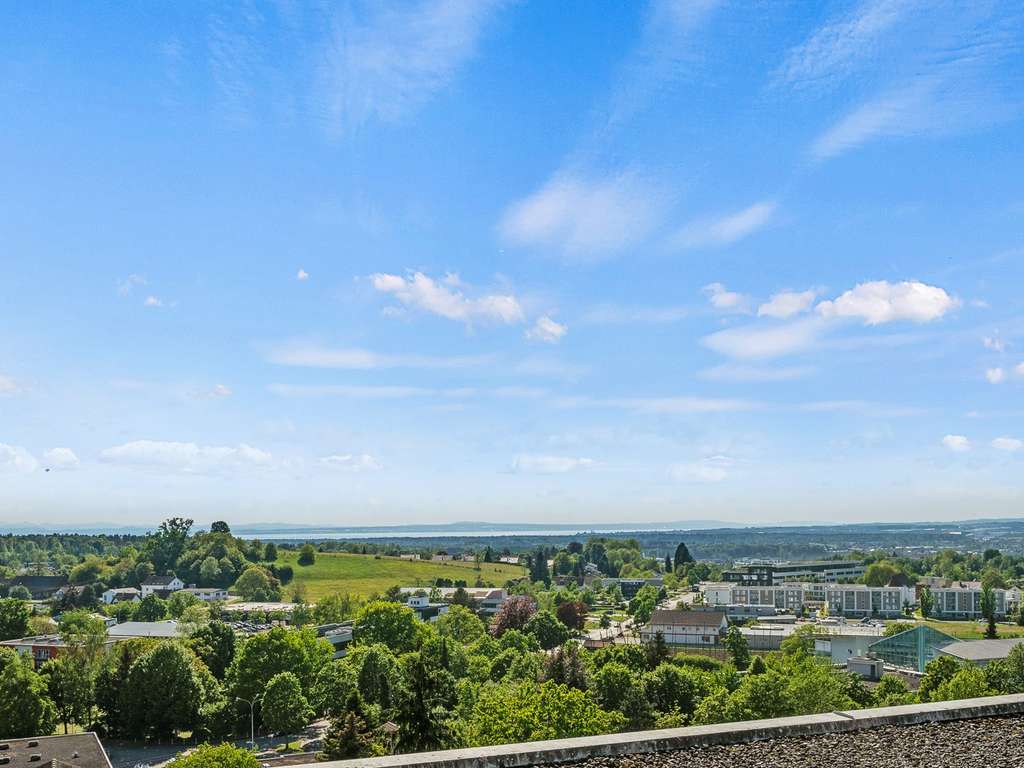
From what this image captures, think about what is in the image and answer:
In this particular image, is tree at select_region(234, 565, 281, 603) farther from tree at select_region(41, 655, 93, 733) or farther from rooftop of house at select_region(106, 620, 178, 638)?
tree at select_region(41, 655, 93, 733)

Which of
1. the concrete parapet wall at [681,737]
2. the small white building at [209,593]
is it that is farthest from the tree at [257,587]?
the concrete parapet wall at [681,737]

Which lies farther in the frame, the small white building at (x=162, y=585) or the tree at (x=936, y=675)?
the small white building at (x=162, y=585)

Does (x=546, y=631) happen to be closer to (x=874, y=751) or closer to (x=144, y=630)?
(x=144, y=630)

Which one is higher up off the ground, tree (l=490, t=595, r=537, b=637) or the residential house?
tree (l=490, t=595, r=537, b=637)

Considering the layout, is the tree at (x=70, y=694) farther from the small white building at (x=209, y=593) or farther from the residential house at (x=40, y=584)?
the residential house at (x=40, y=584)

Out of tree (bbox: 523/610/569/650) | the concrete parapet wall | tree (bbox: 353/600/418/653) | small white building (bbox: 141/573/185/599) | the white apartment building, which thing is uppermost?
the concrete parapet wall

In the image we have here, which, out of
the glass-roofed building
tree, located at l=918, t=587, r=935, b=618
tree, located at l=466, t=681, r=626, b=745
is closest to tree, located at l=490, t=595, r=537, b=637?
the glass-roofed building

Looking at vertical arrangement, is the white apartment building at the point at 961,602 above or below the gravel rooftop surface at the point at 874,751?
below
